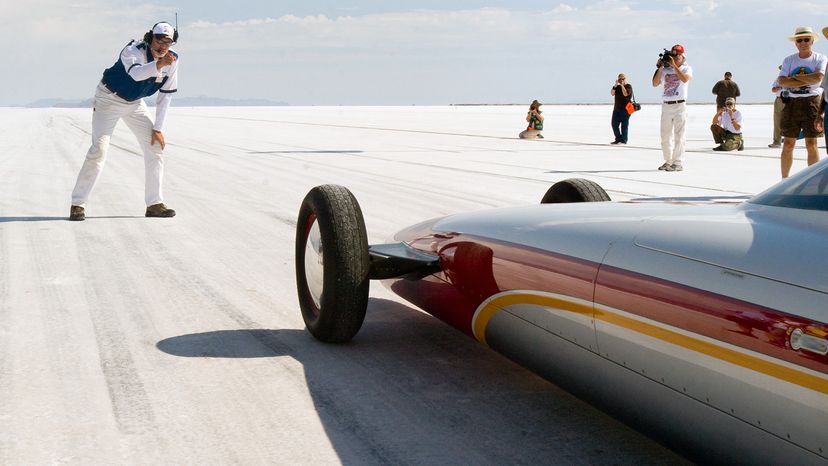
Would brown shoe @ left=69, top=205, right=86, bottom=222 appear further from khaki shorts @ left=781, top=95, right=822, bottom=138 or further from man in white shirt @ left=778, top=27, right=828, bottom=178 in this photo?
khaki shorts @ left=781, top=95, right=822, bottom=138

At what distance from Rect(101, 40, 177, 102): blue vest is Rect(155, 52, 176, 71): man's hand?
363 millimetres

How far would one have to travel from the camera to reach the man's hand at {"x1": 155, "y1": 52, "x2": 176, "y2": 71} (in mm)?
7490

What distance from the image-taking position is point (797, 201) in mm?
2461

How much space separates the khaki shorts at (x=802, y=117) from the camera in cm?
1016

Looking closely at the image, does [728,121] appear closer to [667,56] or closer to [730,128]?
[730,128]

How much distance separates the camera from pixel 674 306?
2303mm

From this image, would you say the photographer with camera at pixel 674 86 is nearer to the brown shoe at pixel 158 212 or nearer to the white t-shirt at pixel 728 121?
the white t-shirt at pixel 728 121

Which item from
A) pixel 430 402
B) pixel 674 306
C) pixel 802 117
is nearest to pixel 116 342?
pixel 430 402

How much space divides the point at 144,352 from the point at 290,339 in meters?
0.66

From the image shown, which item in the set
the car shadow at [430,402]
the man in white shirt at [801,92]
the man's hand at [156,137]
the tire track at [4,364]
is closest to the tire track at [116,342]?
the car shadow at [430,402]

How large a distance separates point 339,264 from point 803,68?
27.5 feet

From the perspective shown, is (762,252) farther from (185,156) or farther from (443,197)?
(185,156)

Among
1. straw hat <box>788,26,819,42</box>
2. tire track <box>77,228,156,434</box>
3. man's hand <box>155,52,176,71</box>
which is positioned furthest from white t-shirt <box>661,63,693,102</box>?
tire track <box>77,228,156,434</box>

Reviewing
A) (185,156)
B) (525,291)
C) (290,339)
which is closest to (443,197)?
(290,339)
